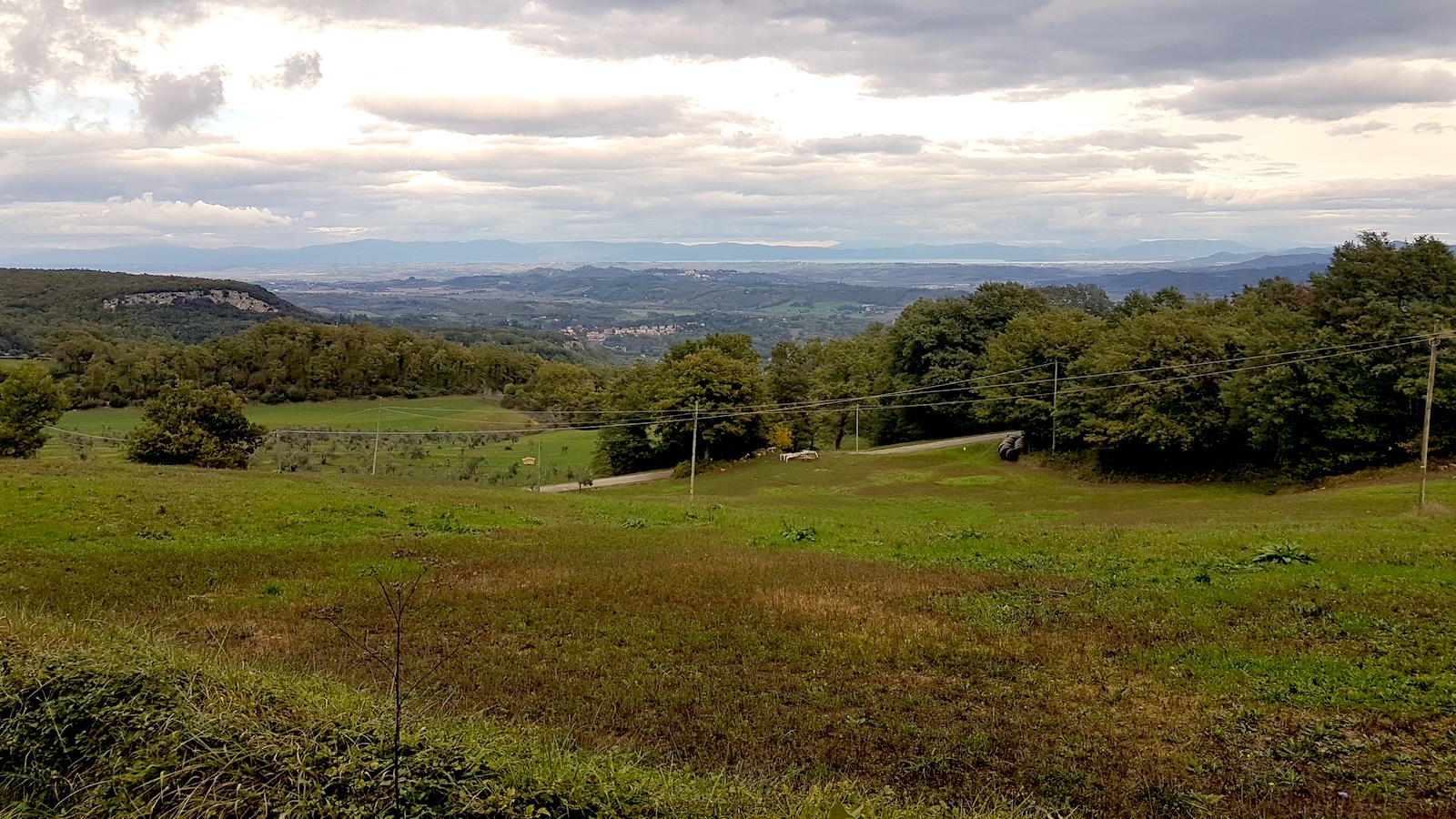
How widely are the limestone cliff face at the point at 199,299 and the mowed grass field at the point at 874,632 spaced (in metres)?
168

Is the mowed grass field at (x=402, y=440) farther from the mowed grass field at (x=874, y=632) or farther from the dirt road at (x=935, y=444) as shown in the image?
the mowed grass field at (x=874, y=632)

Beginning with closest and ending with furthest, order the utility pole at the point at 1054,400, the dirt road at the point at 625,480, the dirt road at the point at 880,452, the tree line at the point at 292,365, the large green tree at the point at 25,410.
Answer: the large green tree at the point at 25,410 < the utility pole at the point at 1054,400 < the dirt road at the point at 625,480 < the dirt road at the point at 880,452 < the tree line at the point at 292,365

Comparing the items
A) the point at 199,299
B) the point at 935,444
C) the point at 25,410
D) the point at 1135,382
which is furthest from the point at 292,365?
the point at 1135,382

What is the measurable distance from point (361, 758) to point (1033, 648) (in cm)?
836

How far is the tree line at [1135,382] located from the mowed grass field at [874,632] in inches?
564

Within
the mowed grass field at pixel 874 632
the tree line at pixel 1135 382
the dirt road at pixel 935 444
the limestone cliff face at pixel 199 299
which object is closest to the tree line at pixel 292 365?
the tree line at pixel 1135 382

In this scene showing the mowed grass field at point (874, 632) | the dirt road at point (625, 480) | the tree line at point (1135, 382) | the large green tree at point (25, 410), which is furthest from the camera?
the dirt road at point (625, 480)

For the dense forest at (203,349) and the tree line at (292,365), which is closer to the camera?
the tree line at (292,365)

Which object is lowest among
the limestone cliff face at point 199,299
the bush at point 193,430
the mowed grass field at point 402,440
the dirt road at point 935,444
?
the mowed grass field at point 402,440

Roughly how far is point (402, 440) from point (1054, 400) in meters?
61.7

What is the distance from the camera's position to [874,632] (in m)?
11.4

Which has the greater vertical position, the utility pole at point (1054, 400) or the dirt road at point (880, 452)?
the utility pole at point (1054, 400)

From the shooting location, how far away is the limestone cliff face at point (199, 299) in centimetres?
16000

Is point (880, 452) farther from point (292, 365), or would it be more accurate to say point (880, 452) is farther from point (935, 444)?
point (292, 365)
